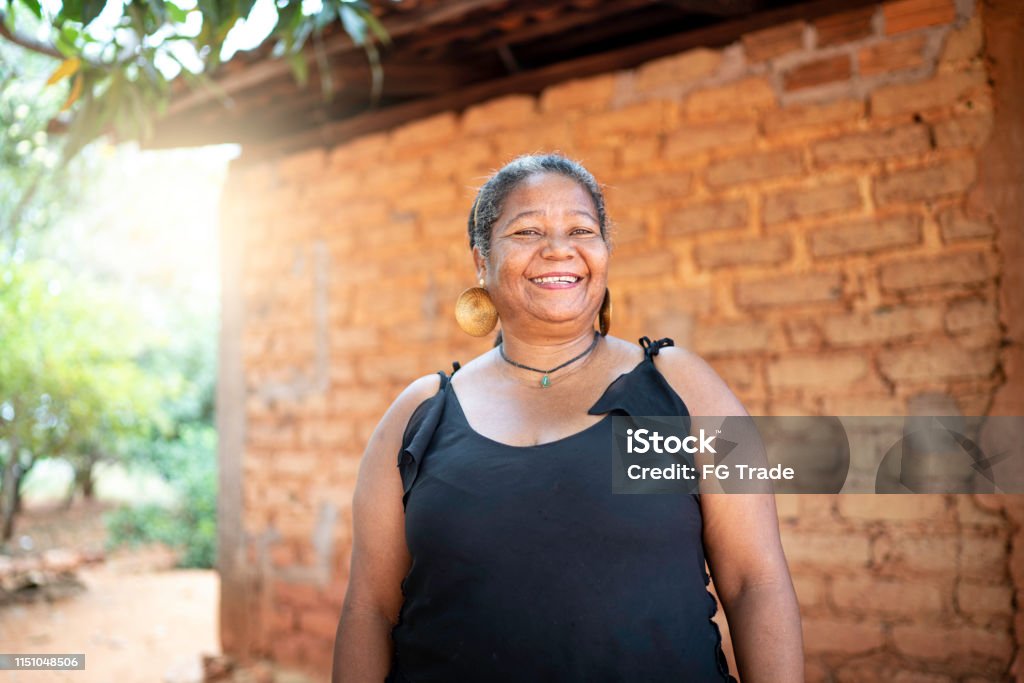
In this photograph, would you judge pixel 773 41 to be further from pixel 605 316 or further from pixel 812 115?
pixel 605 316

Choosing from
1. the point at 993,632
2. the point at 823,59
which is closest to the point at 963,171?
the point at 823,59

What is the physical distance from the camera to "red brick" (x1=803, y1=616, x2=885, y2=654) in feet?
9.27

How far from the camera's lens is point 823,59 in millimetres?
3088

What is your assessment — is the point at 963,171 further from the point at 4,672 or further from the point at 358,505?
the point at 4,672

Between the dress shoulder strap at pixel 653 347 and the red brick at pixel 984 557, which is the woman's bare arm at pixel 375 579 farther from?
the red brick at pixel 984 557

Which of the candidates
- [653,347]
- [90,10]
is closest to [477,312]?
[653,347]

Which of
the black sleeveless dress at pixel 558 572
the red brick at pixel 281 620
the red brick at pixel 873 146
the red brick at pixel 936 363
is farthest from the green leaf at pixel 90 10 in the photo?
the red brick at pixel 281 620

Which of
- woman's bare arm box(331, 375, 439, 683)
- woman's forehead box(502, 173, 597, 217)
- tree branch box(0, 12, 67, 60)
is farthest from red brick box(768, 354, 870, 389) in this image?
tree branch box(0, 12, 67, 60)

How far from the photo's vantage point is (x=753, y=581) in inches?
64.8

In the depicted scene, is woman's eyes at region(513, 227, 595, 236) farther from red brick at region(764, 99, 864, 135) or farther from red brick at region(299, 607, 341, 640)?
red brick at region(299, 607, 341, 640)

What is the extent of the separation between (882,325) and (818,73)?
1015mm

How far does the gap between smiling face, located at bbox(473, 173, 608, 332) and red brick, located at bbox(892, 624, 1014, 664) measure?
5.99 feet

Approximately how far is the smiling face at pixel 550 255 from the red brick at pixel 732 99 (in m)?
1.66

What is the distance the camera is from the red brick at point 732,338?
3.12 metres
